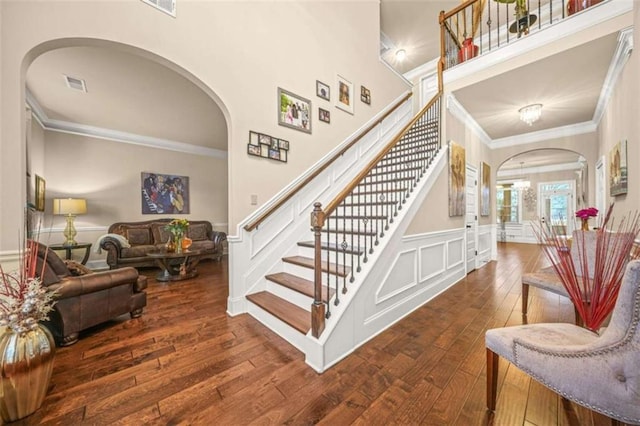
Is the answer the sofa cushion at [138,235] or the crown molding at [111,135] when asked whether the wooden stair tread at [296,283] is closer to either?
the sofa cushion at [138,235]

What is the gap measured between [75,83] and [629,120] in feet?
23.5

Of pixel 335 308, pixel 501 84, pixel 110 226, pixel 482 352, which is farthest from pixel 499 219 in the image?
pixel 110 226

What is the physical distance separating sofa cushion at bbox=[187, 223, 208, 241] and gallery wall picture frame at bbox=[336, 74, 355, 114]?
15.3 feet

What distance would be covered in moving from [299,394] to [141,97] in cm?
494

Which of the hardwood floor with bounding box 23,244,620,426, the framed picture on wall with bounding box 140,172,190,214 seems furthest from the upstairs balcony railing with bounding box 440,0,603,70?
the framed picture on wall with bounding box 140,172,190,214

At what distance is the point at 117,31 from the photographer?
207 cm

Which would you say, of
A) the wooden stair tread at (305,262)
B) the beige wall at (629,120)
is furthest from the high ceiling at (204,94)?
the wooden stair tread at (305,262)

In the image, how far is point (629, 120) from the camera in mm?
2613

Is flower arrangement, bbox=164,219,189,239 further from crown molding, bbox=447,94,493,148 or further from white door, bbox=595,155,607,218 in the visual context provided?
white door, bbox=595,155,607,218

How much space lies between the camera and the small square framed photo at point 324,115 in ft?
11.9

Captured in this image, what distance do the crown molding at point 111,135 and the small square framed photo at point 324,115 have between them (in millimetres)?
4562

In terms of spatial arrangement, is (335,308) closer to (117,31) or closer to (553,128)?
(117,31)

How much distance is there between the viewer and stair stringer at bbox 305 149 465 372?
1804mm

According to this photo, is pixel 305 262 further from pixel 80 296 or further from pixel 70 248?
pixel 70 248
